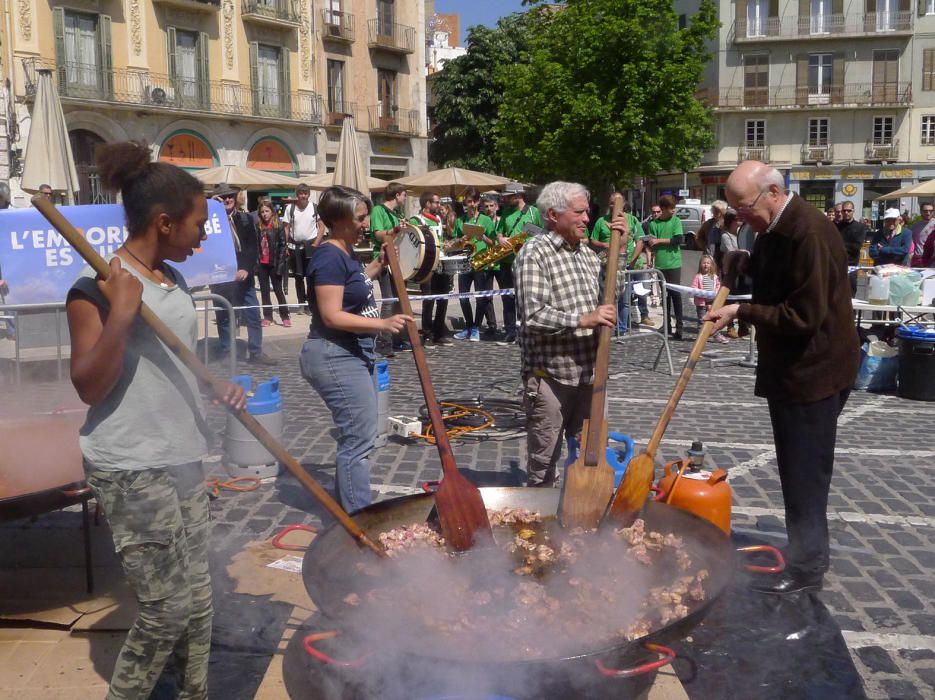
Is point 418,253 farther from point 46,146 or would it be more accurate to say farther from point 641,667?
point 641,667

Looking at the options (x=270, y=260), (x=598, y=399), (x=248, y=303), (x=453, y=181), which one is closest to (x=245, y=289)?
(x=248, y=303)

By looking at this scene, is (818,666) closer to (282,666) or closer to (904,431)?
(282,666)

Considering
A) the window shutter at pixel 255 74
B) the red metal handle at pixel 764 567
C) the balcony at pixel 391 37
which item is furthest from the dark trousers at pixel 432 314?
the balcony at pixel 391 37

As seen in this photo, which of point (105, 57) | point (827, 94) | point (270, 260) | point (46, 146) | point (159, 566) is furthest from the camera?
point (827, 94)

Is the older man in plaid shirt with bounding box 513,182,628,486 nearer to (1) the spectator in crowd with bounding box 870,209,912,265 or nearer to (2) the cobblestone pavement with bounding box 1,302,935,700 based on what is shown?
(2) the cobblestone pavement with bounding box 1,302,935,700

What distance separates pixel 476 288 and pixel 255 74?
2330 centimetres

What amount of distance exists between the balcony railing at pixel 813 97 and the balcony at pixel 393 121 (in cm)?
1807

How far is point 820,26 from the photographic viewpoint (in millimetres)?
49812

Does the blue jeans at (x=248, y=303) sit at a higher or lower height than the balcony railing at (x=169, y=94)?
lower

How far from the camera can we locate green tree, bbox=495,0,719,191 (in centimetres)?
3253

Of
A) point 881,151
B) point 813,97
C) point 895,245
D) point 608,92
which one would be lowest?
point 895,245

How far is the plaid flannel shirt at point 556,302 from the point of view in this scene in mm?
4680

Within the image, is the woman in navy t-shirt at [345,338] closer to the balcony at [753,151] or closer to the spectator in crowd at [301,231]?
the spectator in crowd at [301,231]

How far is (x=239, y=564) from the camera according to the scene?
178 inches
